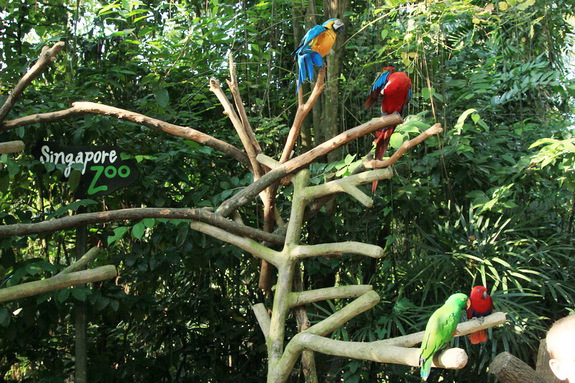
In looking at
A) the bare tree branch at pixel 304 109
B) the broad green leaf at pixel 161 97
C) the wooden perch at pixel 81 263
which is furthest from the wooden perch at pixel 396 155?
the broad green leaf at pixel 161 97

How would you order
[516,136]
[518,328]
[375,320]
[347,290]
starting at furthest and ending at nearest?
[516,136], [375,320], [518,328], [347,290]

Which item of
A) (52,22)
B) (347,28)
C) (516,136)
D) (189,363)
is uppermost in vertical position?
(52,22)

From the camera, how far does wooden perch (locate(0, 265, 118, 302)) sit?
2219mm

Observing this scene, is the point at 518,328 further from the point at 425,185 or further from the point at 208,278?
the point at 208,278

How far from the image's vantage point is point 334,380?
11.0 feet

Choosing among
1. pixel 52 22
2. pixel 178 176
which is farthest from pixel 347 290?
pixel 52 22

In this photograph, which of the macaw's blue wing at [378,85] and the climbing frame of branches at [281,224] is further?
the macaw's blue wing at [378,85]

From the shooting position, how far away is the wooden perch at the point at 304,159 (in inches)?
91.3

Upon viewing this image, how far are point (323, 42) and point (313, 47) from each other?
50 mm

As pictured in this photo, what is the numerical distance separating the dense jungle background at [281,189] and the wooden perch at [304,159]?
1.62 ft

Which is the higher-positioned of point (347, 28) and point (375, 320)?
point (347, 28)

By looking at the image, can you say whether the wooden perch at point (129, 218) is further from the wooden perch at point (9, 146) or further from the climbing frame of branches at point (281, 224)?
the wooden perch at point (9, 146)

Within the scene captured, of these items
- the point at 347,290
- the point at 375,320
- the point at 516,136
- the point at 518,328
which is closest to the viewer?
the point at 347,290

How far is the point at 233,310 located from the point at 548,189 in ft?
7.62
